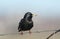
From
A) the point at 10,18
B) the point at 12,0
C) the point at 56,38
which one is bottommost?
the point at 56,38

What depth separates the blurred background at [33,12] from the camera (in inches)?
41.7

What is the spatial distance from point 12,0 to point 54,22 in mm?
315

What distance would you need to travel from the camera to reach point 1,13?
3.46 ft

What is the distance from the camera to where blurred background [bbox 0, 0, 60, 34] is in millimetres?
1060

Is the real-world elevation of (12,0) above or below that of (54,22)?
above

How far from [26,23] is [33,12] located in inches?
3.9

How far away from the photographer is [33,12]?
108cm

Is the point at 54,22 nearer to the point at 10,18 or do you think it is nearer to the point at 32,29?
the point at 32,29

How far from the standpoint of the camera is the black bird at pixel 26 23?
3.35 ft

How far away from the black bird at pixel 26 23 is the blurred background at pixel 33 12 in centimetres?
3

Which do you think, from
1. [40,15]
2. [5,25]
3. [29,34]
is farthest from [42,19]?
[5,25]

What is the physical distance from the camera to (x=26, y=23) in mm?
1022

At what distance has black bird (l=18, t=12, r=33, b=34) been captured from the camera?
102 centimetres

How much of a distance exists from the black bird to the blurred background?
0.03 meters
